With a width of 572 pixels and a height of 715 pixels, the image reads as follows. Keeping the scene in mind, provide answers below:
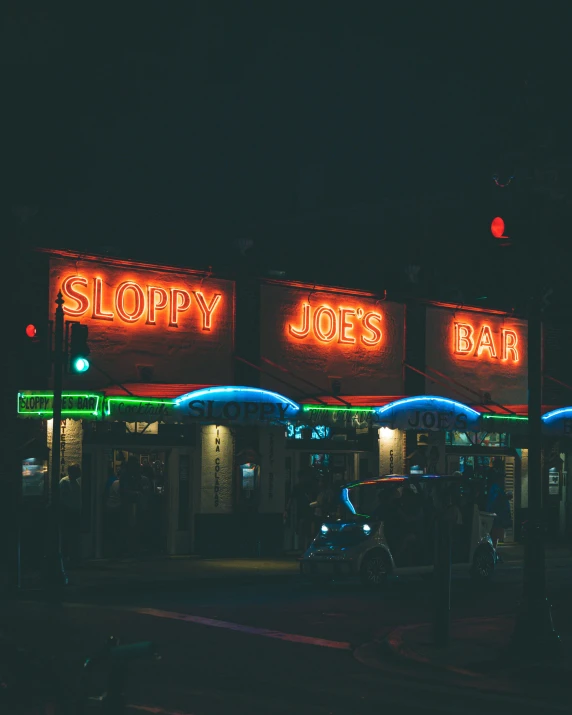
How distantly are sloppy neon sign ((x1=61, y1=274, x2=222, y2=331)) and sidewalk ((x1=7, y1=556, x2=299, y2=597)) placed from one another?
17.0 ft

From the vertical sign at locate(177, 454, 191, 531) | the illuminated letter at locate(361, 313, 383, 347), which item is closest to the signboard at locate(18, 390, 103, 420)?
the vertical sign at locate(177, 454, 191, 531)

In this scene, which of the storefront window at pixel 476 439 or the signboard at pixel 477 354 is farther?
the signboard at pixel 477 354

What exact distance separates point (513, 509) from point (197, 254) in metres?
18.2

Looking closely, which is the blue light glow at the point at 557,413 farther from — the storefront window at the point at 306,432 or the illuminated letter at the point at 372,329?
the storefront window at the point at 306,432

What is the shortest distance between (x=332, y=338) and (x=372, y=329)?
4.60 feet

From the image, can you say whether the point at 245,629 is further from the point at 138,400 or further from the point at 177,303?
the point at 177,303

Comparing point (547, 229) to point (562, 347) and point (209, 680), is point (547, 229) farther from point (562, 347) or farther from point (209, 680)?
point (562, 347)

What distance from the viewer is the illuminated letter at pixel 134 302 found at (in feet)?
85.0

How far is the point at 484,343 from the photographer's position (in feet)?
112

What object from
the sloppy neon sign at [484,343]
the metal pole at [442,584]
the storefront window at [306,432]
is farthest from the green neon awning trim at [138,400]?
the sloppy neon sign at [484,343]

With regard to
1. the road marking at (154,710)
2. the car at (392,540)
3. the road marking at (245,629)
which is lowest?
the road marking at (245,629)

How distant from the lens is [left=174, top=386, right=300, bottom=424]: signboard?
24.4 metres

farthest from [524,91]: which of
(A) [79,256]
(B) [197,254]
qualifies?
(B) [197,254]

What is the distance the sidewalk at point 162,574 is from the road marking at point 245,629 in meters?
3.27
